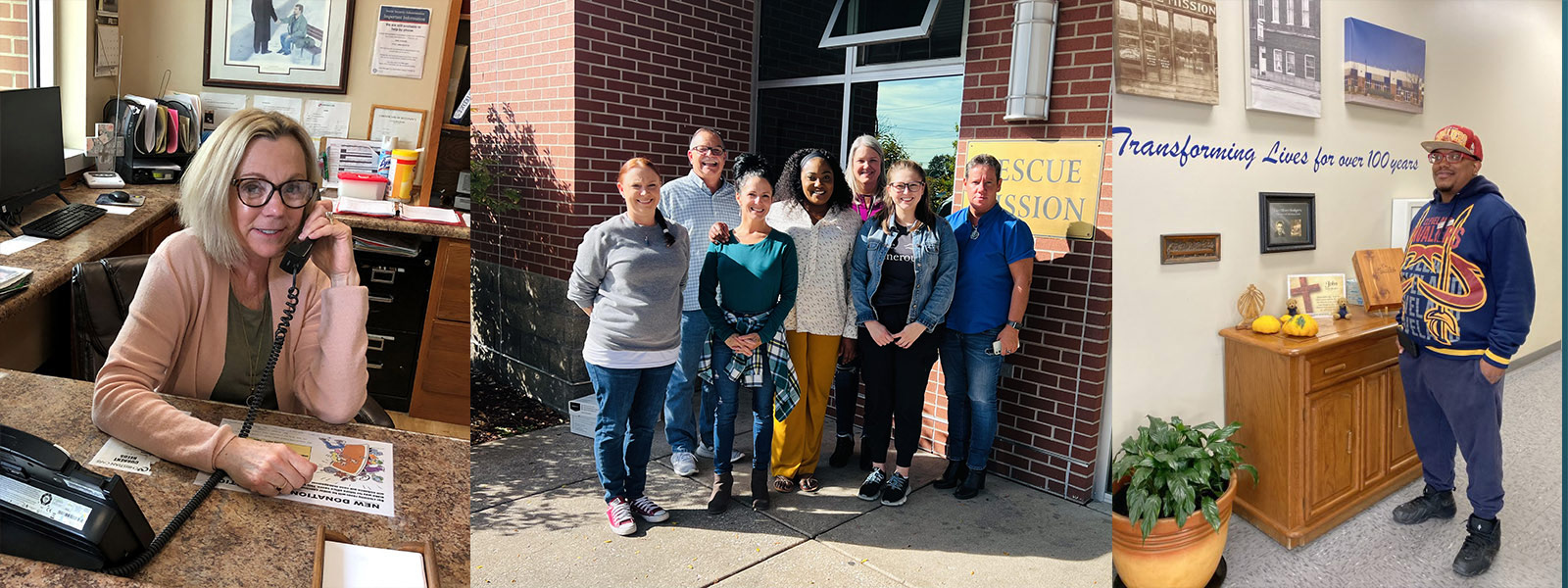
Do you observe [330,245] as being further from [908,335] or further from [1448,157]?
[1448,157]

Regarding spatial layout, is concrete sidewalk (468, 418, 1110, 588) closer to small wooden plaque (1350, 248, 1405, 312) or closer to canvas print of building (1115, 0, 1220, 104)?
small wooden plaque (1350, 248, 1405, 312)

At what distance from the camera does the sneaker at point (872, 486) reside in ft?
3.54

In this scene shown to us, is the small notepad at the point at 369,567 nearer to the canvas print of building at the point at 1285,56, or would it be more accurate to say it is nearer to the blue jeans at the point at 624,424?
the blue jeans at the point at 624,424

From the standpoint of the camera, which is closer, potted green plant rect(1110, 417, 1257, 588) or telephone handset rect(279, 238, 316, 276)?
potted green plant rect(1110, 417, 1257, 588)

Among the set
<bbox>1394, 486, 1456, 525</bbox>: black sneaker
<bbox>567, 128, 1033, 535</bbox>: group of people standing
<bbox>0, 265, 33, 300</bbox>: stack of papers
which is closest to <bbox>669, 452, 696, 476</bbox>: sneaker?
<bbox>567, 128, 1033, 535</bbox>: group of people standing

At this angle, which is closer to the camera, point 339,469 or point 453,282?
point 453,282

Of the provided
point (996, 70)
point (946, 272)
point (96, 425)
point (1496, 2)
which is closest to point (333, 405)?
point (96, 425)

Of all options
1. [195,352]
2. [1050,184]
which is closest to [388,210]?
[195,352]

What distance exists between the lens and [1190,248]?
99cm

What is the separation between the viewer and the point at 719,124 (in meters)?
0.91

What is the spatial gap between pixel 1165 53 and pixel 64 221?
1824mm

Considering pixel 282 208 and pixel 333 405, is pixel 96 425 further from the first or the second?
pixel 282 208

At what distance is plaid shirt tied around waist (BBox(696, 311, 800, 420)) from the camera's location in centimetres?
93

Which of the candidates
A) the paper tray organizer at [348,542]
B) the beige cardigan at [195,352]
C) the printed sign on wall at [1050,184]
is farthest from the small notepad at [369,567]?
the printed sign on wall at [1050,184]
